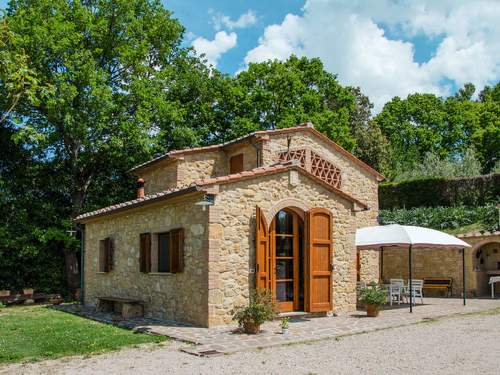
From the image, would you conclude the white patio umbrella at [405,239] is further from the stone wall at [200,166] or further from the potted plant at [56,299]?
the potted plant at [56,299]

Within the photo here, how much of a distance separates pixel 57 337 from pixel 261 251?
4468mm

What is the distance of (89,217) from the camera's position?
55.6 feet

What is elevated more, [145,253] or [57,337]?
[145,253]

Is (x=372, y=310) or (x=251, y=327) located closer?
(x=251, y=327)

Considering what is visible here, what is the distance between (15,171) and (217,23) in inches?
454

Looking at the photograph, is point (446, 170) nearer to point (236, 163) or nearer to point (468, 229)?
point (468, 229)

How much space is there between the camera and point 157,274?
13.0 m

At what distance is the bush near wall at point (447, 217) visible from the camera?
21330 millimetres

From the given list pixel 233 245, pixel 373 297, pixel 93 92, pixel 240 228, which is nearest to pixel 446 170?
pixel 373 297

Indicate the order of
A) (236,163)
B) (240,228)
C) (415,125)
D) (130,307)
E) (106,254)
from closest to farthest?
(240,228) → (130,307) → (106,254) → (236,163) → (415,125)

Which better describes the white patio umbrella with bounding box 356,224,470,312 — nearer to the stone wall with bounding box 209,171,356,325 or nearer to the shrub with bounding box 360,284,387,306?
the shrub with bounding box 360,284,387,306

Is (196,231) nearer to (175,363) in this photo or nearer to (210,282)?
(210,282)

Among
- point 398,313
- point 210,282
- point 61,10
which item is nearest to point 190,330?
point 210,282

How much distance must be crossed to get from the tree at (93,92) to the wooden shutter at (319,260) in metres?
10.4
